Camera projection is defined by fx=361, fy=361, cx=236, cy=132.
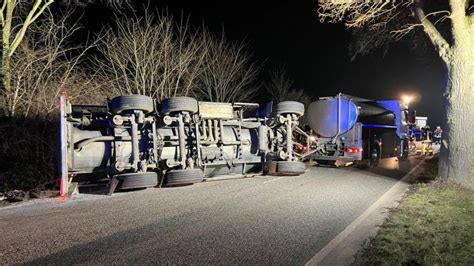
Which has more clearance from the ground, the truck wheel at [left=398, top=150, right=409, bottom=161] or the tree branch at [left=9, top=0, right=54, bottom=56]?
the tree branch at [left=9, top=0, right=54, bottom=56]

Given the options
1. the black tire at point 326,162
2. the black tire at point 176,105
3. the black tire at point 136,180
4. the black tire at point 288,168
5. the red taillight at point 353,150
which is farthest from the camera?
the black tire at point 326,162

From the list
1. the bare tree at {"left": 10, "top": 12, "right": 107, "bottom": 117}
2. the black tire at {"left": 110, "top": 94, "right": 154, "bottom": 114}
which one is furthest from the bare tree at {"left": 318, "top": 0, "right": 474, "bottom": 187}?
the bare tree at {"left": 10, "top": 12, "right": 107, "bottom": 117}

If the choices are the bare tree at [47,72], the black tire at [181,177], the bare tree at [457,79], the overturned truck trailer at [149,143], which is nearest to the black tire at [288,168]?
the overturned truck trailer at [149,143]

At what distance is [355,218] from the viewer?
6477 mm

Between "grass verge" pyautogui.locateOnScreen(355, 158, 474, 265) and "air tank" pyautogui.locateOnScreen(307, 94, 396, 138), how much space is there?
637cm

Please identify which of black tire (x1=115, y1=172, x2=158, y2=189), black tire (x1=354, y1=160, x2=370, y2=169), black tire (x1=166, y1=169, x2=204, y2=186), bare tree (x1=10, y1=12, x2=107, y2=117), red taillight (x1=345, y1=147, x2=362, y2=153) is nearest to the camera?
black tire (x1=115, y1=172, x2=158, y2=189)

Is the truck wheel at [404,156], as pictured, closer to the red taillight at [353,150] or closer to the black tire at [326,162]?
the black tire at [326,162]

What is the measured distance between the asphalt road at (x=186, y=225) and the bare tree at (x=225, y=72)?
41.4 ft

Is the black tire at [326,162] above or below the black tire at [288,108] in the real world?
below

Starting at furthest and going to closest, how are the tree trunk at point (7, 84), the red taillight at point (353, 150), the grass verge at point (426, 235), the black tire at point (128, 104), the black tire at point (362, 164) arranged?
the black tire at point (362, 164)
the red taillight at point (353, 150)
the tree trunk at point (7, 84)
the black tire at point (128, 104)
the grass verge at point (426, 235)

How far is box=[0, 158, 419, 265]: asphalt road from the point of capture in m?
4.68

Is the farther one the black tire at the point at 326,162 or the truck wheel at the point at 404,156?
the truck wheel at the point at 404,156

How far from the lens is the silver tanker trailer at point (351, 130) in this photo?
45.5ft

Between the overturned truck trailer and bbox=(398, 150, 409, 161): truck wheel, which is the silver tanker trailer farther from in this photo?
the overturned truck trailer
